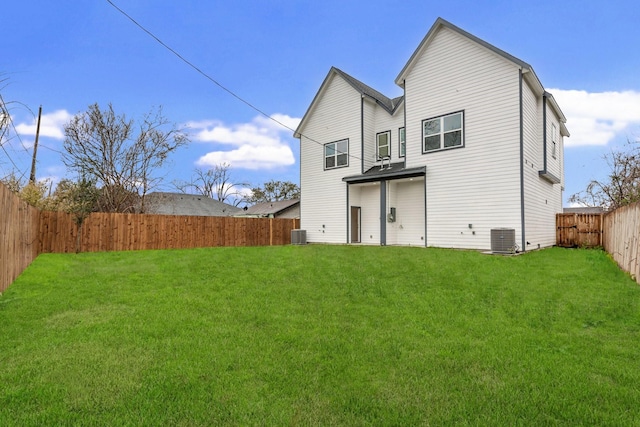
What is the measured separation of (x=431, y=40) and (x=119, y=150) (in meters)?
18.6

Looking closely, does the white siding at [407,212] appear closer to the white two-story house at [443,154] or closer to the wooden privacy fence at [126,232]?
the white two-story house at [443,154]

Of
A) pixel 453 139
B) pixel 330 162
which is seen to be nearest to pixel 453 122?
pixel 453 139

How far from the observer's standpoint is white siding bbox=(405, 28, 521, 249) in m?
11.7

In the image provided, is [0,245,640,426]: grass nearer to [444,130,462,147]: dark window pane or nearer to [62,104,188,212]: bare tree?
[444,130,462,147]: dark window pane

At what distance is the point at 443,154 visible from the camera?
1325cm

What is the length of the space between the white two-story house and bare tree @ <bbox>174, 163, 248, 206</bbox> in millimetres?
28185

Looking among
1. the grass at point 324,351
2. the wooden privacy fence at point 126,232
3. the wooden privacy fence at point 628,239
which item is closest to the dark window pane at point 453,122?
the wooden privacy fence at point 628,239

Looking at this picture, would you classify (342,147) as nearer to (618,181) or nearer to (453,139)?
(453,139)

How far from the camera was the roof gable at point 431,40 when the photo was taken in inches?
453

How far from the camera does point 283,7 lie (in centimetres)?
1198

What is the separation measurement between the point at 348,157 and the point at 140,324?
44.6 feet

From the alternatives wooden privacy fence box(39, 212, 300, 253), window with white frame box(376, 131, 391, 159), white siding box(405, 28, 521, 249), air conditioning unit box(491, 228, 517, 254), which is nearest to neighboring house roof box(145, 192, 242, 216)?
wooden privacy fence box(39, 212, 300, 253)

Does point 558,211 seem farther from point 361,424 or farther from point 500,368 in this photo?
point 361,424

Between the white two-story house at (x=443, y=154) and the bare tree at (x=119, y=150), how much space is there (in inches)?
448
